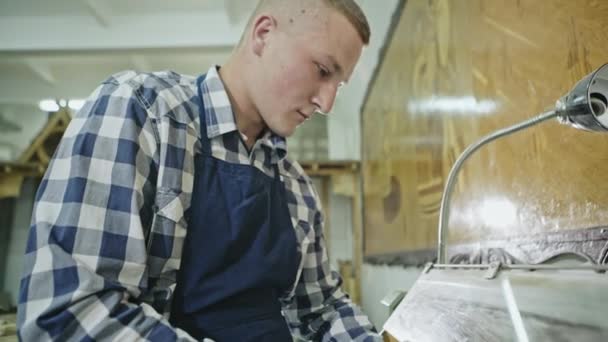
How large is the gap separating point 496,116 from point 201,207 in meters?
0.85

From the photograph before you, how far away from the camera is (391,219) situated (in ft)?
9.03

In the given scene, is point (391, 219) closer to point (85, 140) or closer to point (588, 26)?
point (588, 26)

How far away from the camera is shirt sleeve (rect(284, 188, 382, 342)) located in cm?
121

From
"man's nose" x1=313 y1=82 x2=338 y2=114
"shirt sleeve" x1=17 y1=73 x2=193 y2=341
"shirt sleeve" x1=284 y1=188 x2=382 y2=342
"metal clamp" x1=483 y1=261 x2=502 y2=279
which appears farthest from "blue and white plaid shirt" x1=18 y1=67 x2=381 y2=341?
"metal clamp" x1=483 y1=261 x2=502 y2=279

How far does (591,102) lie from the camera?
1.88 ft

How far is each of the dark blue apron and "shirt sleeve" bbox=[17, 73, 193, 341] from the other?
0.42 feet

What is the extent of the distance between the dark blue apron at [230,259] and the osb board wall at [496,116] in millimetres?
612

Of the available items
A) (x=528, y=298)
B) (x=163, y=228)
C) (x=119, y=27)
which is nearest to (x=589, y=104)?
(x=528, y=298)

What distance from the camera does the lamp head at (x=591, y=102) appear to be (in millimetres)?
563

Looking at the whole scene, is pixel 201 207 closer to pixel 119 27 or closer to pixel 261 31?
pixel 261 31

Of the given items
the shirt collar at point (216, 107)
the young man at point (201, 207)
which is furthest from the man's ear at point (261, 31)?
the shirt collar at point (216, 107)

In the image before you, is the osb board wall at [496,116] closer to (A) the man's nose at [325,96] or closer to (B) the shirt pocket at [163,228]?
(A) the man's nose at [325,96]

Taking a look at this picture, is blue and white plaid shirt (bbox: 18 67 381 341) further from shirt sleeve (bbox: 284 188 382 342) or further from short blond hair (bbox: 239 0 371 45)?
shirt sleeve (bbox: 284 188 382 342)

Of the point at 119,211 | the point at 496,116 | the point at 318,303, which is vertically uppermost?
the point at 496,116
